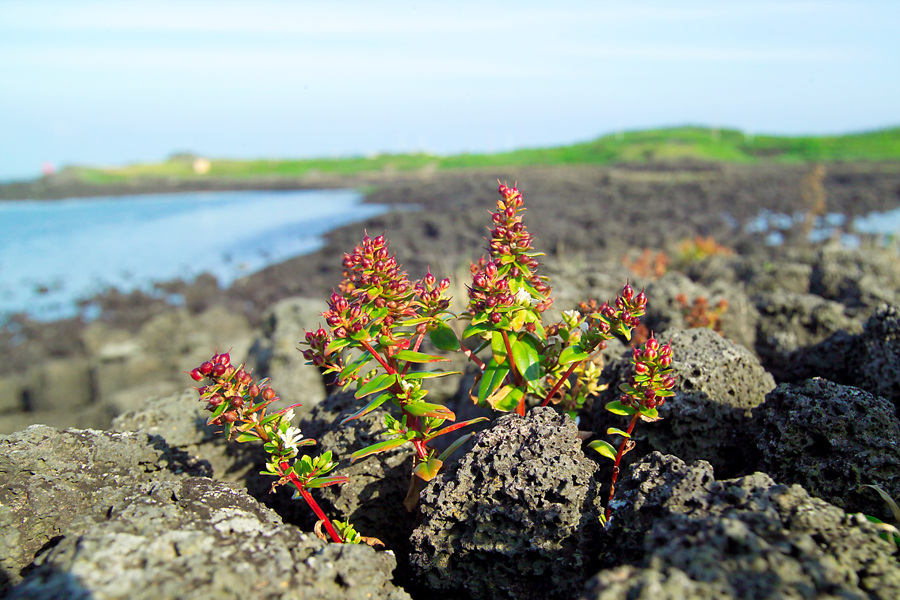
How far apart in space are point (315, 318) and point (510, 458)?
16.8 feet

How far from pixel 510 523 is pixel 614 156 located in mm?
60500

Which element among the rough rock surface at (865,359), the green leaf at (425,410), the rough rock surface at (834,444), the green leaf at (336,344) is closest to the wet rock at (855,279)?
the rough rock surface at (865,359)

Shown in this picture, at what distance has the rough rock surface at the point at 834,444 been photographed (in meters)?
2.24

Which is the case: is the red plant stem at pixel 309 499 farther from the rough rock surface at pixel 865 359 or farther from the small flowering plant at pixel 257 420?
the rough rock surface at pixel 865 359

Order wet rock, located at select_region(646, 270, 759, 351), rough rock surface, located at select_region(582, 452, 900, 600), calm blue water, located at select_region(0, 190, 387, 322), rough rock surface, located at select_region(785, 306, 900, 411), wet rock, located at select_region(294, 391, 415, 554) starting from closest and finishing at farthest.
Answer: rough rock surface, located at select_region(582, 452, 900, 600) < wet rock, located at select_region(294, 391, 415, 554) < rough rock surface, located at select_region(785, 306, 900, 411) < wet rock, located at select_region(646, 270, 759, 351) < calm blue water, located at select_region(0, 190, 387, 322)

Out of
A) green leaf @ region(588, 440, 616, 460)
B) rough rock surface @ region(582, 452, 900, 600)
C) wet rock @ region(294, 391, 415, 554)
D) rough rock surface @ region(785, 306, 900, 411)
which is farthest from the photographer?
rough rock surface @ region(785, 306, 900, 411)

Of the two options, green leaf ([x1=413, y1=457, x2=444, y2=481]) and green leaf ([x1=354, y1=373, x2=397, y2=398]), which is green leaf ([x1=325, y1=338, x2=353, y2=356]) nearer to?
green leaf ([x1=354, y1=373, x2=397, y2=398])

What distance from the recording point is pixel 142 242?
85.7ft

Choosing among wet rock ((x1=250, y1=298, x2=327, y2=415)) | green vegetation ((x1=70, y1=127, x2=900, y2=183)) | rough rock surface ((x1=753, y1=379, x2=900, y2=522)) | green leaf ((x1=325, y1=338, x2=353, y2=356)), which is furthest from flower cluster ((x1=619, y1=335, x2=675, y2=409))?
green vegetation ((x1=70, y1=127, x2=900, y2=183))

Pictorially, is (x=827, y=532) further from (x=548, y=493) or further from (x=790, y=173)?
(x=790, y=173)

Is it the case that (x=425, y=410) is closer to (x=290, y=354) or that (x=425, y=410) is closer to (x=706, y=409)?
(x=706, y=409)

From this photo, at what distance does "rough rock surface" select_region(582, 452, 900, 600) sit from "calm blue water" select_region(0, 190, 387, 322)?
17473 mm

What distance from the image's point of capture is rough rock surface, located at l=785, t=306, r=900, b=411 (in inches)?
119

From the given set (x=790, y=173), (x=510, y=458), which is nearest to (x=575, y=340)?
(x=510, y=458)
